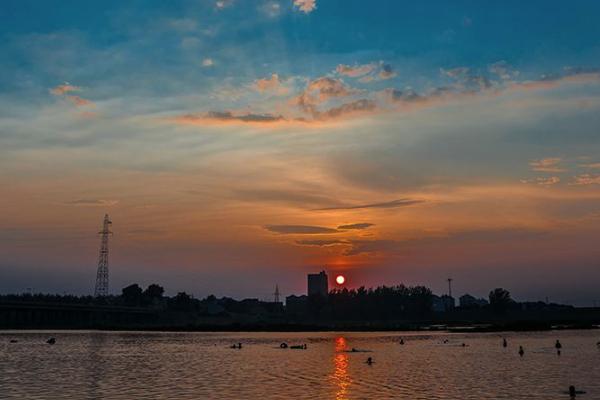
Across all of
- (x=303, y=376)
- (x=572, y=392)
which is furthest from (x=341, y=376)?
(x=572, y=392)

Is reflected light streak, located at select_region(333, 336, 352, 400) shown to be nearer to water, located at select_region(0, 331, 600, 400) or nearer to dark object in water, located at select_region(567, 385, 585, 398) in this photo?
water, located at select_region(0, 331, 600, 400)

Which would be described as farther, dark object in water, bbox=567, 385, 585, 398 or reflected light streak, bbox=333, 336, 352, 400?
reflected light streak, bbox=333, 336, 352, 400

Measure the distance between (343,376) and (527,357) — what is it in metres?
37.8

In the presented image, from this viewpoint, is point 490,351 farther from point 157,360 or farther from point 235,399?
point 235,399

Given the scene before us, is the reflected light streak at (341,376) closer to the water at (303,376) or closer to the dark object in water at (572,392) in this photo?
the water at (303,376)

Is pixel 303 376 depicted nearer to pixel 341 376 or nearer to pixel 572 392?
pixel 341 376

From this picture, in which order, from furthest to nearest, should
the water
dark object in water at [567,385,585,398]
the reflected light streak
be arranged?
1. the water
2. the reflected light streak
3. dark object in water at [567,385,585,398]

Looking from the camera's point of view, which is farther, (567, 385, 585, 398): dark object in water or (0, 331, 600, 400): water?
(0, 331, 600, 400): water

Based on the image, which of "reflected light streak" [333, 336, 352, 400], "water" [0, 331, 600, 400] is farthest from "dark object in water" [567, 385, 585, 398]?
"reflected light streak" [333, 336, 352, 400]

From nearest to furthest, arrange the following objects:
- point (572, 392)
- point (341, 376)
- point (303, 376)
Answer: point (572, 392)
point (303, 376)
point (341, 376)

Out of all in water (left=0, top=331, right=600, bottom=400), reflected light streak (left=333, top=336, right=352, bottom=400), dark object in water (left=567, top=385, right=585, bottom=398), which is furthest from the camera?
water (left=0, top=331, right=600, bottom=400)

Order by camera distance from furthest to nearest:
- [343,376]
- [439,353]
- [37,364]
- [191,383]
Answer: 1. [439,353]
2. [37,364]
3. [343,376]
4. [191,383]

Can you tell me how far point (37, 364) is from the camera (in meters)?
83.9

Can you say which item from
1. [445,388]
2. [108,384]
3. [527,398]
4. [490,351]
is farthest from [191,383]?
[490,351]
